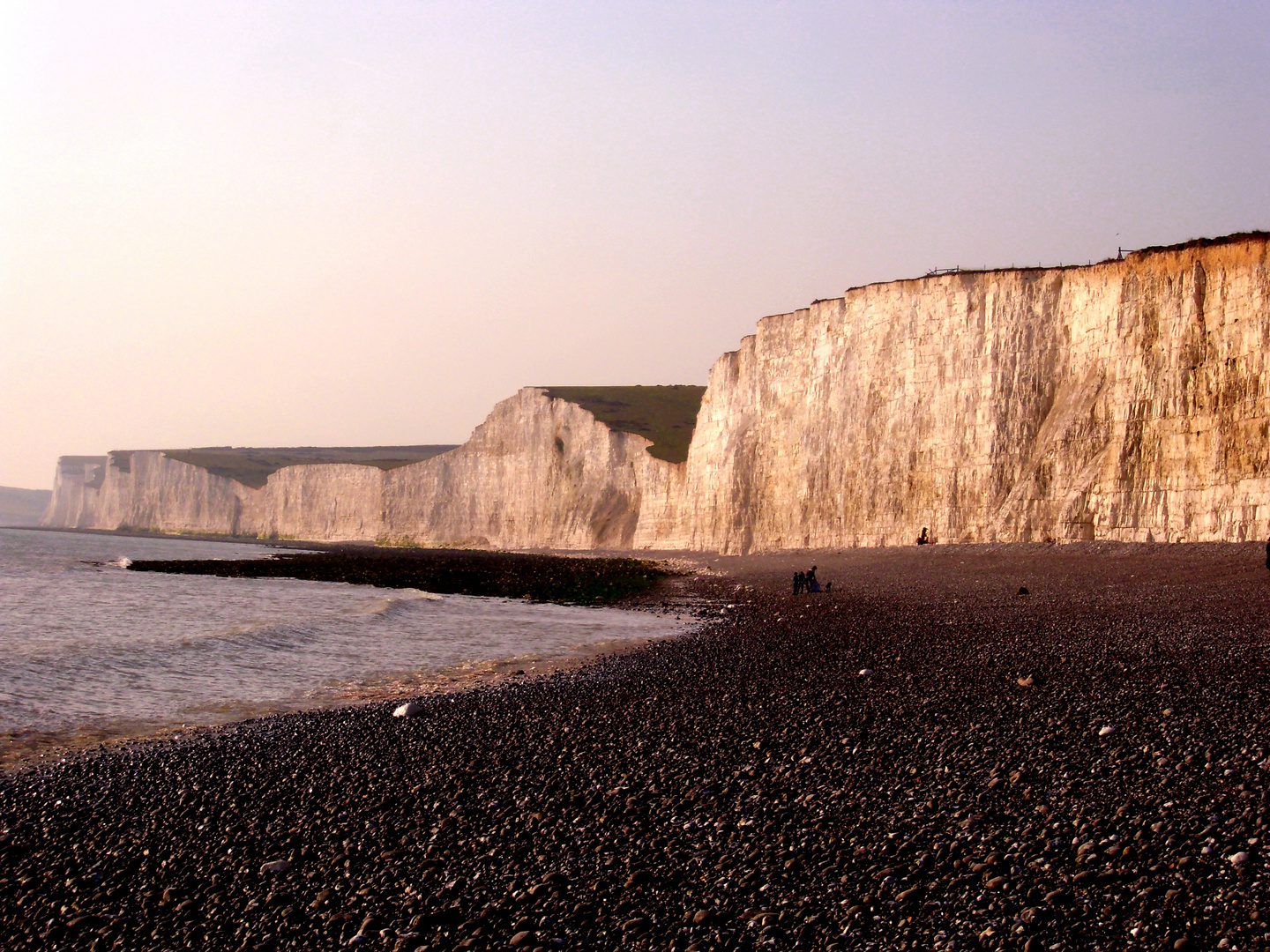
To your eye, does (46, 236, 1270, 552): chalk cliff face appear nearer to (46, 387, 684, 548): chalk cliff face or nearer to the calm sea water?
(46, 387, 684, 548): chalk cliff face

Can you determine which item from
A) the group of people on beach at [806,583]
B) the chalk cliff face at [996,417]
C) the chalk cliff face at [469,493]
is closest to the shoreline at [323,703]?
the group of people on beach at [806,583]

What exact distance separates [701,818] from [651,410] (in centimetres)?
6511

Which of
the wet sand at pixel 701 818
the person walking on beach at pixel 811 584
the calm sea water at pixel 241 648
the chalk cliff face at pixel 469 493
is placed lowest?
the calm sea water at pixel 241 648

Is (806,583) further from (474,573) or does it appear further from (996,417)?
(474,573)

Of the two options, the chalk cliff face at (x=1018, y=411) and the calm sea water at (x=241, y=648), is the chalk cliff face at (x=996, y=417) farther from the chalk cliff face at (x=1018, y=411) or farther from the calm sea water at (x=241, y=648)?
the calm sea water at (x=241, y=648)

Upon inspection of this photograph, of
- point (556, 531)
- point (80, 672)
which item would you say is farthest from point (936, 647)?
point (556, 531)

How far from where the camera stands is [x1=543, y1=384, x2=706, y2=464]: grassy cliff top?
59594 mm

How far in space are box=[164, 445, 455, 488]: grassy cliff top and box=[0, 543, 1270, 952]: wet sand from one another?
75502mm

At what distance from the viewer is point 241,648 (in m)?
15.3

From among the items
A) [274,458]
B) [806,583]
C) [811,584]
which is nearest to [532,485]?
[806,583]

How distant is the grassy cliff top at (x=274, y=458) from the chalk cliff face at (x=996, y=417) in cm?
4786

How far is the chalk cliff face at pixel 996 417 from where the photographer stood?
23.4 meters

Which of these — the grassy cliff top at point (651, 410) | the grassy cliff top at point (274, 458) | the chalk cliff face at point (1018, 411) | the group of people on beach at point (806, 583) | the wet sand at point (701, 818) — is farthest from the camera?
the grassy cliff top at point (274, 458)

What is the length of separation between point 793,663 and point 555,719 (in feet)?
12.8
